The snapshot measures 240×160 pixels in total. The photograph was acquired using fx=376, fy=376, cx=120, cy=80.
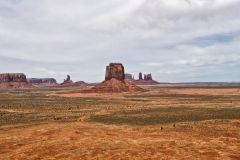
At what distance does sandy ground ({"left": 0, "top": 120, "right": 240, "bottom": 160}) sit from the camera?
992 inches

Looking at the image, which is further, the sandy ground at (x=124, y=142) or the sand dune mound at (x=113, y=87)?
the sand dune mound at (x=113, y=87)

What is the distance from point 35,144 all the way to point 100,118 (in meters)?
18.8

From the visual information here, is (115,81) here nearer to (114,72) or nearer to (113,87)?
(114,72)

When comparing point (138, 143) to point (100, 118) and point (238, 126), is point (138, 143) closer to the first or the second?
point (238, 126)

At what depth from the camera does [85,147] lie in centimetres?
2734

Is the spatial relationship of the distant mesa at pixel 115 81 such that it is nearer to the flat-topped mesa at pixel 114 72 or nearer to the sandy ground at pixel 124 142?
the flat-topped mesa at pixel 114 72

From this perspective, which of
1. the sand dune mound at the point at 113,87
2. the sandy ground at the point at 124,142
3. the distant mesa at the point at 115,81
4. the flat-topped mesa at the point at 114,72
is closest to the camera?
the sandy ground at the point at 124,142

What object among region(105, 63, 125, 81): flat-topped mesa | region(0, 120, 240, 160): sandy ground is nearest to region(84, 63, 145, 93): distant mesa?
region(105, 63, 125, 81): flat-topped mesa

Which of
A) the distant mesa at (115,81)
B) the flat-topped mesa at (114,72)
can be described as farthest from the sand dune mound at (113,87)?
the flat-topped mesa at (114,72)

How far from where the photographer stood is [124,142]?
29.1 meters

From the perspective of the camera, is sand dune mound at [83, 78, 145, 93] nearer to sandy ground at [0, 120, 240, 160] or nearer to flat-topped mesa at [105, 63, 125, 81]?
flat-topped mesa at [105, 63, 125, 81]

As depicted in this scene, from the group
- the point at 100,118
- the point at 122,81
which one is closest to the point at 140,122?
the point at 100,118

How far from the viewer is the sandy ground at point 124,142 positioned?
25.2 metres

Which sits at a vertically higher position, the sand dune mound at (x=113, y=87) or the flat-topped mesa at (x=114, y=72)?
the flat-topped mesa at (x=114, y=72)
